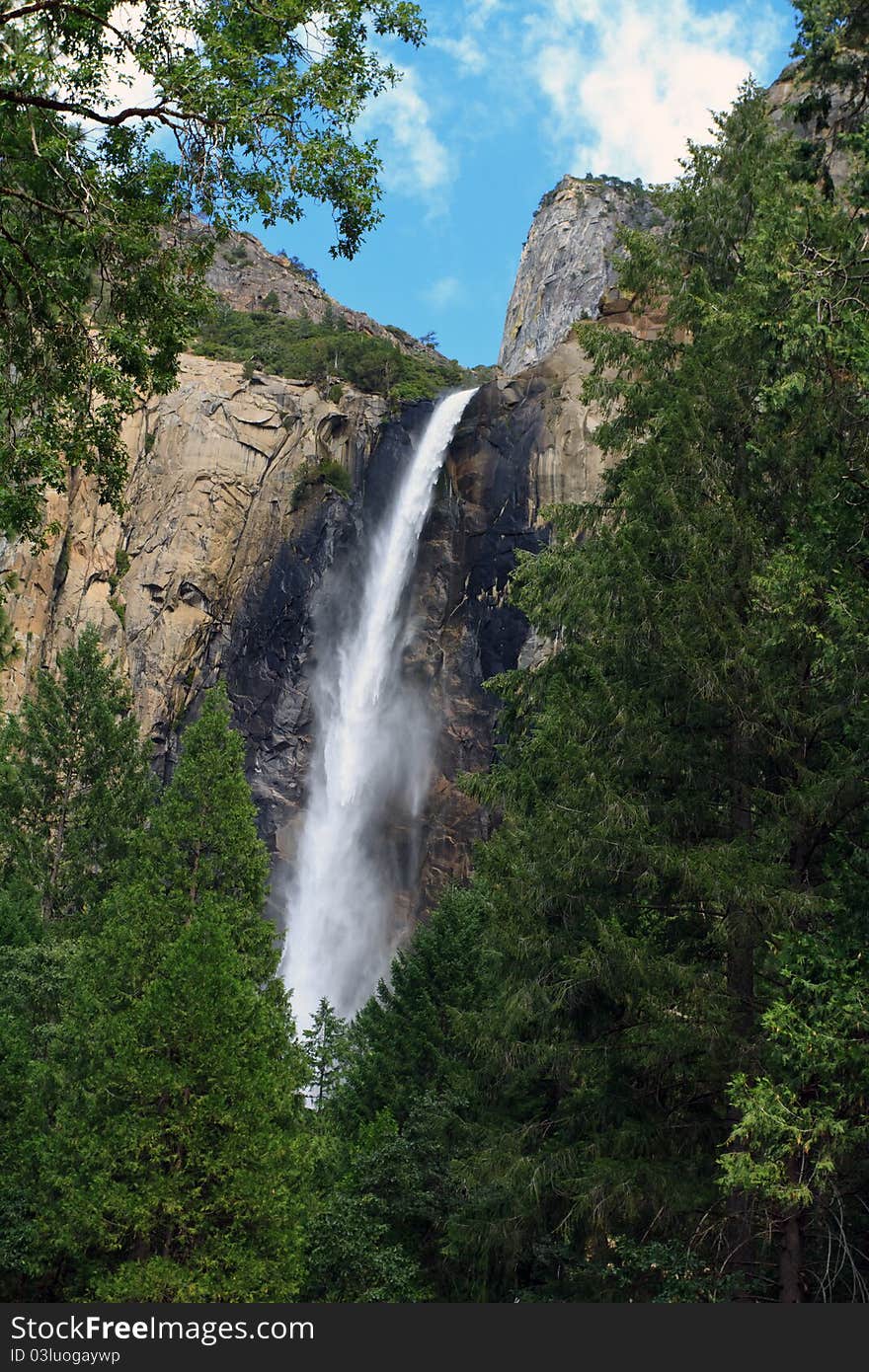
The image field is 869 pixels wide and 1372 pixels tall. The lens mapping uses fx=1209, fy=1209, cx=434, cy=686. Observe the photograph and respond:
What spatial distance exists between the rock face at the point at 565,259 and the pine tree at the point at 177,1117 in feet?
261

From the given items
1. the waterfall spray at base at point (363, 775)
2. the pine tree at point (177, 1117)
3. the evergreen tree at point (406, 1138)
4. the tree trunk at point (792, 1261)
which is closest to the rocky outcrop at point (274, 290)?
the waterfall spray at base at point (363, 775)

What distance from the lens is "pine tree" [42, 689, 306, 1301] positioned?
648 inches

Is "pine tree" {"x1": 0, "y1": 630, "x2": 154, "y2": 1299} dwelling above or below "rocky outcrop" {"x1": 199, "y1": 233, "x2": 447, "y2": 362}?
below

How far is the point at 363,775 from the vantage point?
46375mm

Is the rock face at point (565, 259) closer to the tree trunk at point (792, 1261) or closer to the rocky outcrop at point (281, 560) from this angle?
the rocky outcrop at point (281, 560)

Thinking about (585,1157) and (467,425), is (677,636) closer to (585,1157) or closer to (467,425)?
(585,1157)

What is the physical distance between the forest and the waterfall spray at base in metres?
22.6

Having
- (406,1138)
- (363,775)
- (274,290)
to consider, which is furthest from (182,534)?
(274,290)

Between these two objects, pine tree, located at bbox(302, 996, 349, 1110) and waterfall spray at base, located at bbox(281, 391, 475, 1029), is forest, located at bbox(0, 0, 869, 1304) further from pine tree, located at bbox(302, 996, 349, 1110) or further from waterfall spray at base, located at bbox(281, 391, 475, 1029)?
waterfall spray at base, located at bbox(281, 391, 475, 1029)

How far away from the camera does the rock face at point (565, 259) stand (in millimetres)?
94688

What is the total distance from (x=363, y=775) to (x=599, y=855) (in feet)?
111

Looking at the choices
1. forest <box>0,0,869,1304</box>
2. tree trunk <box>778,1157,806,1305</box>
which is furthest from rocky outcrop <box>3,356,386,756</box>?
tree trunk <box>778,1157,806,1305</box>

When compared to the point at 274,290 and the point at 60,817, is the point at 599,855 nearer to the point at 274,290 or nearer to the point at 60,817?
the point at 60,817

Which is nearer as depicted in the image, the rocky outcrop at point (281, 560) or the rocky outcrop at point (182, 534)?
the rocky outcrop at point (281, 560)
